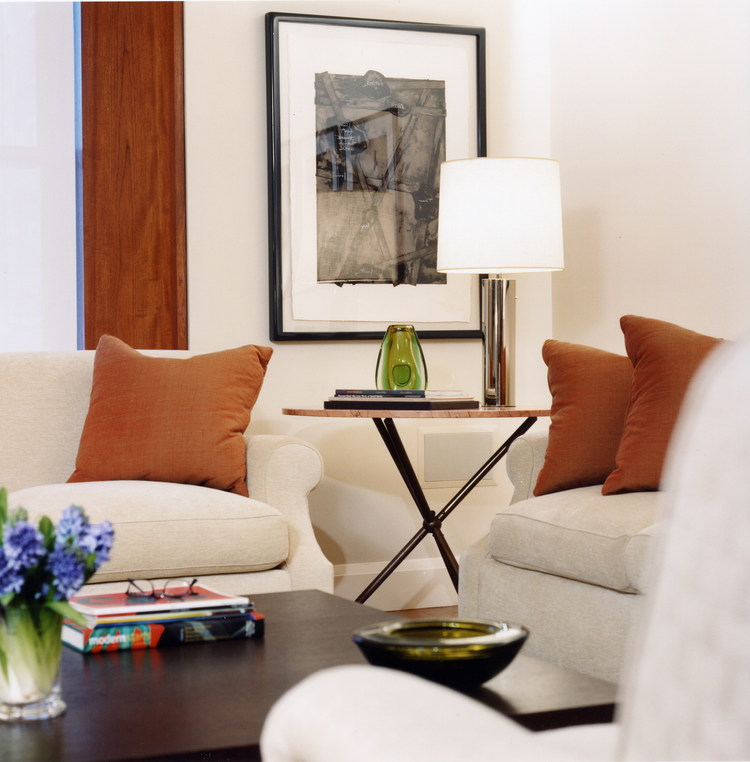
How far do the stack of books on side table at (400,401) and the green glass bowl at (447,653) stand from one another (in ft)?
6.00

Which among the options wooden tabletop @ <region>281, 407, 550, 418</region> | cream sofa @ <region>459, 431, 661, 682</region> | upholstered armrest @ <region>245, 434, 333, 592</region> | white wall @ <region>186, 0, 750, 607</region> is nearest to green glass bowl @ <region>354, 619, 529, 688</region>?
cream sofa @ <region>459, 431, 661, 682</region>

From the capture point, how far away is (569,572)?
2545 millimetres

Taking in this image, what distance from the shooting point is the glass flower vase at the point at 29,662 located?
1.26 m

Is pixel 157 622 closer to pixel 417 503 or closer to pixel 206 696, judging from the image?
pixel 206 696

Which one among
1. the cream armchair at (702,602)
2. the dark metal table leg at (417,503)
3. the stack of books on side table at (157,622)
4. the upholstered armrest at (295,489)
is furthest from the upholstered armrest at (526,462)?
the cream armchair at (702,602)

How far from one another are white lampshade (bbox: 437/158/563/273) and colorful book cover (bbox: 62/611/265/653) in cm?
192

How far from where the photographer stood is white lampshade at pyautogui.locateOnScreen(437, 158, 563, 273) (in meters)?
3.39

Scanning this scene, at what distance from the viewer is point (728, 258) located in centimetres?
331

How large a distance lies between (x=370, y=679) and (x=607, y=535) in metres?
1.93

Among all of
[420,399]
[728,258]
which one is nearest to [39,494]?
[420,399]

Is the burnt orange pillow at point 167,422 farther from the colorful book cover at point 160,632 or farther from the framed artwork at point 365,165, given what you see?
the colorful book cover at point 160,632

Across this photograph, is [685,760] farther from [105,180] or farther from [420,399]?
[105,180]

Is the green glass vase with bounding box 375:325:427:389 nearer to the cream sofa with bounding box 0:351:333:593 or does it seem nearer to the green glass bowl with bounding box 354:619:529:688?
the cream sofa with bounding box 0:351:333:593

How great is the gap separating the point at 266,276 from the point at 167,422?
1.17 metres
